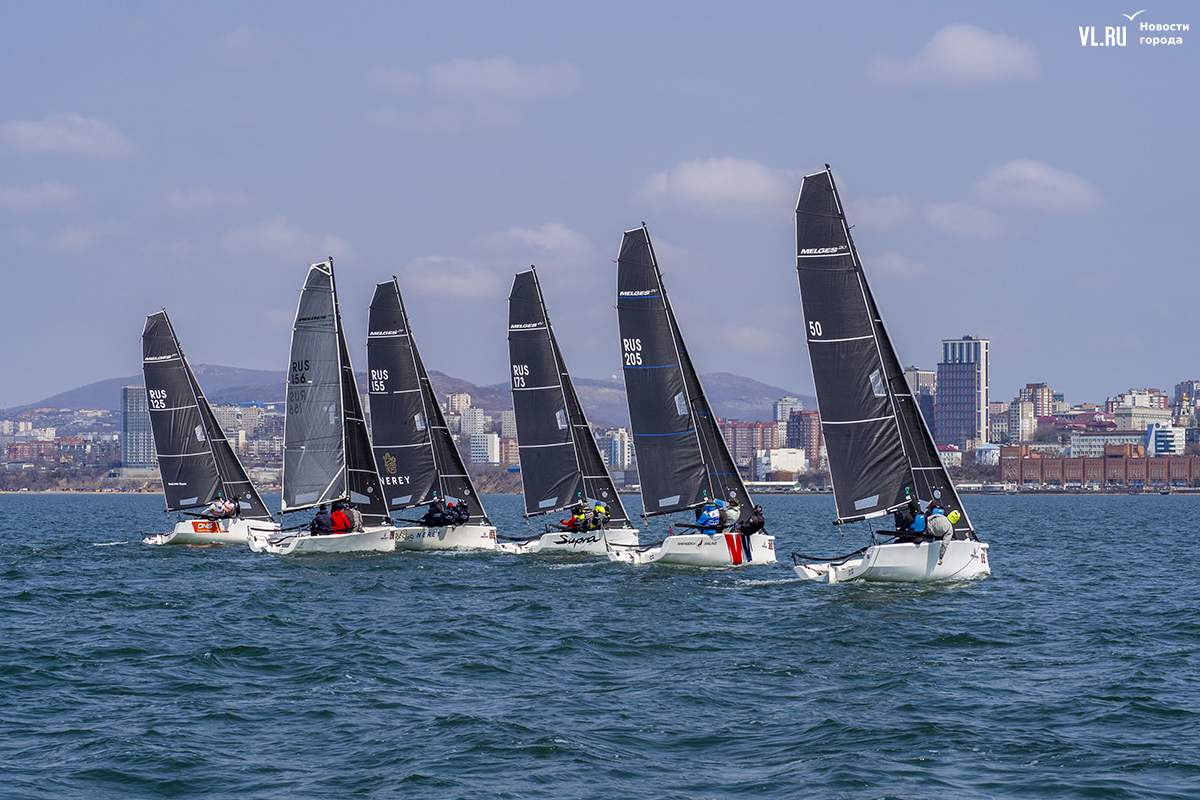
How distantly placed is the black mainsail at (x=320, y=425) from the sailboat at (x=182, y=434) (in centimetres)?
595

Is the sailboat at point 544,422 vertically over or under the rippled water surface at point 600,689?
over

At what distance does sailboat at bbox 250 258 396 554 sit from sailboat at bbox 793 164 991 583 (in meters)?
15.2

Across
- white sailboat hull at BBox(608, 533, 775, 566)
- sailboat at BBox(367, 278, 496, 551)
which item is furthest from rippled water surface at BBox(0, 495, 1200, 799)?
sailboat at BBox(367, 278, 496, 551)

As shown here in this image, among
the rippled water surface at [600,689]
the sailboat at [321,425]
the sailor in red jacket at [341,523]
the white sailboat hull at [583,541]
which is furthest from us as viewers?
the sailboat at [321,425]

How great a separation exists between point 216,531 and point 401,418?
700 centimetres

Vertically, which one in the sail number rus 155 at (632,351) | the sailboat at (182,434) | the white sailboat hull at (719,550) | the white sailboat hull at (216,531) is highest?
the sail number rus 155 at (632,351)

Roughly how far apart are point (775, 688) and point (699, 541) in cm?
1269

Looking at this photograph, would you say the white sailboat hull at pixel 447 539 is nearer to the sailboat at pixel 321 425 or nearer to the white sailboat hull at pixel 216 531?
the sailboat at pixel 321 425

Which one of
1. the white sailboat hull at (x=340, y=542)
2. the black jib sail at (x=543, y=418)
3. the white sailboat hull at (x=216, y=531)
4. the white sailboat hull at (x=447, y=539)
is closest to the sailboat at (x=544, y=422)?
the black jib sail at (x=543, y=418)

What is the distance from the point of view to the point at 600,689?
51.2ft

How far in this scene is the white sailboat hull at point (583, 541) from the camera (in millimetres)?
33062

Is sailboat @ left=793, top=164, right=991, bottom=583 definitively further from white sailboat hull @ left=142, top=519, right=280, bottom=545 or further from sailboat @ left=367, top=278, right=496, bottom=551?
white sailboat hull @ left=142, top=519, right=280, bottom=545

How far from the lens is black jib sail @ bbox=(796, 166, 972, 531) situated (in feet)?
81.9

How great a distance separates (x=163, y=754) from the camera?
1243cm
